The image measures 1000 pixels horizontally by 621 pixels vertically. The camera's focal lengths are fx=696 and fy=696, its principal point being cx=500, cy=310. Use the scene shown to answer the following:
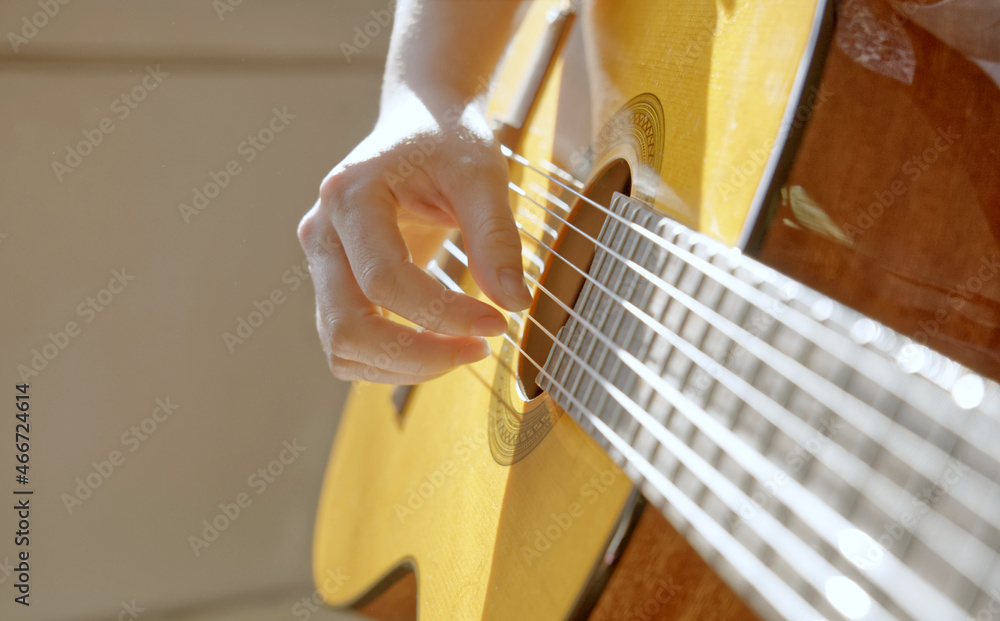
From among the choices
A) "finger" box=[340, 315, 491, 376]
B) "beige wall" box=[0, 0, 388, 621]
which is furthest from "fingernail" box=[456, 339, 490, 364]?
"beige wall" box=[0, 0, 388, 621]

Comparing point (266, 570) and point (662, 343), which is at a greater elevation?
point (662, 343)

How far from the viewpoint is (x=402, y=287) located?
58 cm

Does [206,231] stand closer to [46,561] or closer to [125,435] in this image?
[125,435]

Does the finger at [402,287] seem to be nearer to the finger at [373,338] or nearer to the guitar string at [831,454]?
the finger at [373,338]

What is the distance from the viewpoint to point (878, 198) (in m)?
0.42

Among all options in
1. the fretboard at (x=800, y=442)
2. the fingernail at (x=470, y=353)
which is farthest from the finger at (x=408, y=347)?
the fretboard at (x=800, y=442)

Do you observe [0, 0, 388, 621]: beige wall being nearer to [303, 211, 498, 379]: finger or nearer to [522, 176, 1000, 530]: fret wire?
[303, 211, 498, 379]: finger

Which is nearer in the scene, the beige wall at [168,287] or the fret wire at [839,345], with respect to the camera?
the fret wire at [839,345]

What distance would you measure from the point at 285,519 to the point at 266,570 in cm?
11

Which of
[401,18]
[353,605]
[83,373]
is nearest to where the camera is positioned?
[401,18]

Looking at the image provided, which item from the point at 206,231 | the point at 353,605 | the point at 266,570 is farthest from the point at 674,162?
the point at 266,570

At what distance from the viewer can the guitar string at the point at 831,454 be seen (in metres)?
0.28

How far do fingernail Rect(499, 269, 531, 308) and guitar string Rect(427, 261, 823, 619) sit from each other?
0.48 ft

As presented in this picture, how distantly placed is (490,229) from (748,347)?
267mm
